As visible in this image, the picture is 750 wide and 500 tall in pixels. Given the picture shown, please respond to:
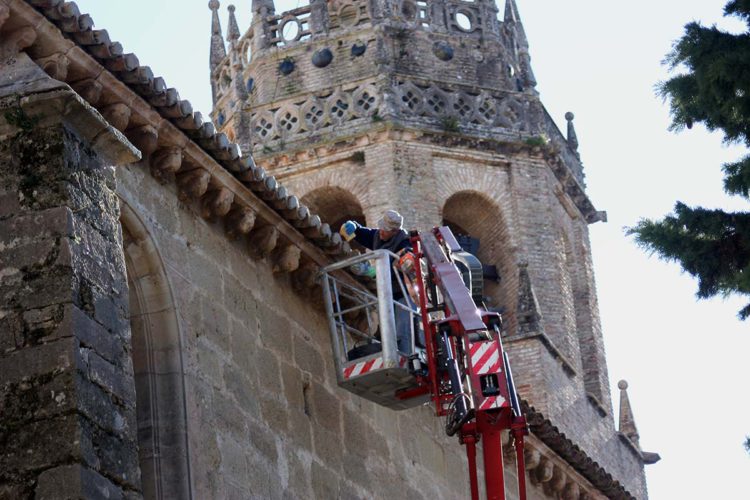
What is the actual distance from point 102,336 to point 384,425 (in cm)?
717

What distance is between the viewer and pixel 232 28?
97.3 feet

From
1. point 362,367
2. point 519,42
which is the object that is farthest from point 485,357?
point 519,42

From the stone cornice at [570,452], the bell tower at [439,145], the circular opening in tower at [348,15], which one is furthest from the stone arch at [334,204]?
the stone cornice at [570,452]

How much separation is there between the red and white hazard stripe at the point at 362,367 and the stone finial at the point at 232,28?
16684 millimetres

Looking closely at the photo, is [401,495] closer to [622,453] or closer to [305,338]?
[305,338]

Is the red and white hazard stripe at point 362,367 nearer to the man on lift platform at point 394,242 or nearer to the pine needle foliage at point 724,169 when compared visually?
the man on lift platform at point 394,242

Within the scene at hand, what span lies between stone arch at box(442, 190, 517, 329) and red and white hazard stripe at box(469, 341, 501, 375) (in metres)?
14.9

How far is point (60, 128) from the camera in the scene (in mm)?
8172

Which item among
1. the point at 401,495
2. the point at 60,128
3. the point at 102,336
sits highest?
the point at 401,495

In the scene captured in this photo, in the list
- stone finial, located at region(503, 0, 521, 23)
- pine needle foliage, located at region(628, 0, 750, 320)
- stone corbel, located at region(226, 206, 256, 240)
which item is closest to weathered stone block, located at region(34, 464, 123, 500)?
stone corbel, located at region(226, 206, 256, 240)

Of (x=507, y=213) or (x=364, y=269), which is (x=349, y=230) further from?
(x=507, y=213)

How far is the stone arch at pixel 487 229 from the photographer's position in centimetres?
2745

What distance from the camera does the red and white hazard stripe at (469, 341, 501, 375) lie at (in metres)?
12.3

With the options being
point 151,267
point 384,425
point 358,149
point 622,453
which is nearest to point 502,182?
point 358,149
